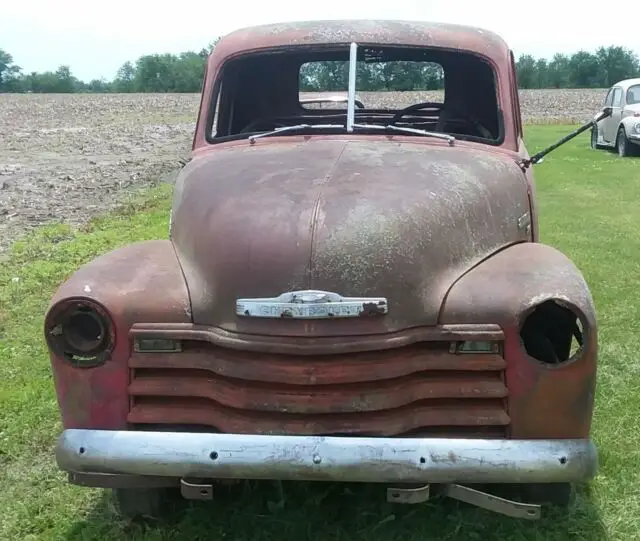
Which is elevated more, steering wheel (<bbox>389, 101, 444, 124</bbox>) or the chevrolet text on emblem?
steering wheel (<bbox>389, 101, 444, 124</bbox>)

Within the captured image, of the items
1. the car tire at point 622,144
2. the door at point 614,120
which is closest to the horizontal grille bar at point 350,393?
the car tire at point 622,144

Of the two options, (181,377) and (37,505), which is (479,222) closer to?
(181,377)

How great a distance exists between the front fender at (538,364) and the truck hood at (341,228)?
0.17 meters

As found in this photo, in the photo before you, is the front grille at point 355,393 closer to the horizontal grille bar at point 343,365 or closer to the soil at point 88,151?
the horizontal grille bar at point 343,365

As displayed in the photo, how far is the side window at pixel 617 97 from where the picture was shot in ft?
58.9

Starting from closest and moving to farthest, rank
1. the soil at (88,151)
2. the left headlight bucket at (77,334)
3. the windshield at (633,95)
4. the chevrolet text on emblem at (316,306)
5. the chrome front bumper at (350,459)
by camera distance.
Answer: the chrome front bumper at (350,459)
the chevrolet text on emblem at (316,306)
the left headlight bucket at (77,334)
the soil at (88,151)
the windshield at (633,95)

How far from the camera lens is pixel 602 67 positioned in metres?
68.8

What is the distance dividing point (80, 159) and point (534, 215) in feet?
50.9

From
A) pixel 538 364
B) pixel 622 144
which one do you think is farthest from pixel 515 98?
pixel 622 144

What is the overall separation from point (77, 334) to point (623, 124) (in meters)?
16.0

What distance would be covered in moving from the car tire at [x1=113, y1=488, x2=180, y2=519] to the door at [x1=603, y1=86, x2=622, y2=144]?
16.1 meters

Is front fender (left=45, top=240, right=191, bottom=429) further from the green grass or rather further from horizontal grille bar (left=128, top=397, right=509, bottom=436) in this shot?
the green grass

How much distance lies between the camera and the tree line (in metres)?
5.00

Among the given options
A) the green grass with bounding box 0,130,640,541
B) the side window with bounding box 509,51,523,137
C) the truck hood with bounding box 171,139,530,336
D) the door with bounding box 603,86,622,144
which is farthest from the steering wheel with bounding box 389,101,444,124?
the door with bounding box 603,86,622,144
